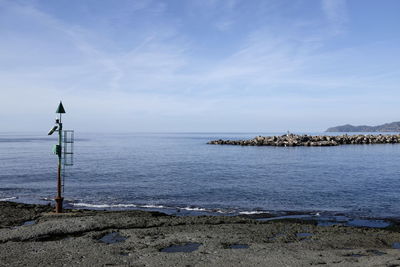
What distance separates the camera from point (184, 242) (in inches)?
489

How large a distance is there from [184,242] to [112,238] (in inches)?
110

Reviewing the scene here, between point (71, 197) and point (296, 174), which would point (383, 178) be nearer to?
point (296, 174)

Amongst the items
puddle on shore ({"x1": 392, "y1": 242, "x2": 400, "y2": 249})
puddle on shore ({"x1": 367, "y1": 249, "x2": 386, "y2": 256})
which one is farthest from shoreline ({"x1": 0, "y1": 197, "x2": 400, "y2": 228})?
puddle on shore ({"x1": 367, "y1": 249, "x2": 386, "y2": 256})

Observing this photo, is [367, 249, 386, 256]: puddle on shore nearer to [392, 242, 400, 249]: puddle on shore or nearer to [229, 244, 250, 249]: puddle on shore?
[392, 242, 400, 249]: puddle on shore

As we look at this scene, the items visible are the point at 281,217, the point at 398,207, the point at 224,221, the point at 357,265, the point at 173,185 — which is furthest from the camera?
the point at 173,185

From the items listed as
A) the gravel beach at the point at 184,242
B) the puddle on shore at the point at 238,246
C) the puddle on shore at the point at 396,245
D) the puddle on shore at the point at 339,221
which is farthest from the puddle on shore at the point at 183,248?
the puddle on shore at the point at 396,245

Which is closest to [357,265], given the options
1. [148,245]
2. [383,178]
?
[148,245]

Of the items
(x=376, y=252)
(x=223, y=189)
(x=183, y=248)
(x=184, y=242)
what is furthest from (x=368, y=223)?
(x=223, y=189)

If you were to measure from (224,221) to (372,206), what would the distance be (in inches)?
397

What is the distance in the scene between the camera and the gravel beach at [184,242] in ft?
34.1

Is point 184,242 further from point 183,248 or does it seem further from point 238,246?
point 238,246

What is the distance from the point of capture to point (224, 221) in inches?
619

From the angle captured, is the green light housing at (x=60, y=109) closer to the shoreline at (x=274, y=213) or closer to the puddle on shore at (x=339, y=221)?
the shoreline at (x=274, y=213)

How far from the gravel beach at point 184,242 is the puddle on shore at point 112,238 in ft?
0.12
